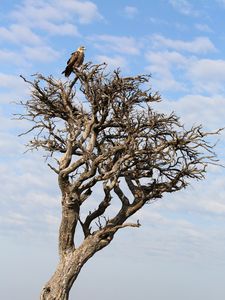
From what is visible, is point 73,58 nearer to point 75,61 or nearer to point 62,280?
point 75,61

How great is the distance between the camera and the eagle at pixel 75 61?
17.6 m

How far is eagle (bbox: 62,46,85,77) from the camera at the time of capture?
17.6 metres

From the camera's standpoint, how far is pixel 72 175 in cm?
1723

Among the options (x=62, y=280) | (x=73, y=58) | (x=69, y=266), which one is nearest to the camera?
(x=62, y=280)

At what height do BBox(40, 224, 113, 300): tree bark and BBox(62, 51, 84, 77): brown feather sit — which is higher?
BBox(62, 51, 84, 77): brown feather

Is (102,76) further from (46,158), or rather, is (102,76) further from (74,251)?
(74,251)

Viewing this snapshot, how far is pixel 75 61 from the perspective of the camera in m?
17.6

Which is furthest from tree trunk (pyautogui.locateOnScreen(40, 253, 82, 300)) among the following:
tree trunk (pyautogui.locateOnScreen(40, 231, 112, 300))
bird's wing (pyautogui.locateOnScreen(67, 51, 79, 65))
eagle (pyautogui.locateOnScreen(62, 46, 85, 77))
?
bird's wing (pyautogui.locateOnScreen(67, 51, 79, 65))

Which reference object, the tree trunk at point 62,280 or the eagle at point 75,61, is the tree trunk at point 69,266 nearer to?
the tree trunk at point 62,280

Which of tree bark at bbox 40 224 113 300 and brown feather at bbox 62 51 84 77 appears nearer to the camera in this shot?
tree bark at bbox 40 224 113 300

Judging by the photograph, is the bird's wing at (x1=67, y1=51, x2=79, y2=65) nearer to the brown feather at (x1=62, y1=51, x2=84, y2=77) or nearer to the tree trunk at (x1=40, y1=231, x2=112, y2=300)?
the brown feather at (x1=62, y1=51, x2=84, y2=77)

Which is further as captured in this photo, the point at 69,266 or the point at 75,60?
the point at 75,60

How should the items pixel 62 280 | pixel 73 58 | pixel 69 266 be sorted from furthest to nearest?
1. pixel 73 58
2. pixel 69 266
3. pixel 62 280

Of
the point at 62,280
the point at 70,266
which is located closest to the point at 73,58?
the point at 70,266
